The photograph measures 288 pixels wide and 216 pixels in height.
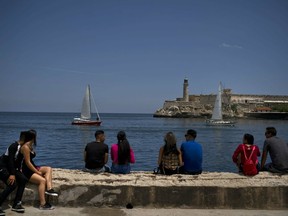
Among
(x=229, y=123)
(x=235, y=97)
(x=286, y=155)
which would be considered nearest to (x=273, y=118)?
(x=235, y=97)

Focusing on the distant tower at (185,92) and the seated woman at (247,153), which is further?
the distant tower at (185,92)

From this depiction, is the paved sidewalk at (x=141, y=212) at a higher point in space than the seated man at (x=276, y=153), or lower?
lower

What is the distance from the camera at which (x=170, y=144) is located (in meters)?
5.91

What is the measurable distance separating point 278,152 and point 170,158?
1.88 metres

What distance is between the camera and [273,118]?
11488 centimetres

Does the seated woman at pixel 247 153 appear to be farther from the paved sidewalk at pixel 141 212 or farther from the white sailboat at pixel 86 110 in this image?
the white sailboat at pixel 86 110

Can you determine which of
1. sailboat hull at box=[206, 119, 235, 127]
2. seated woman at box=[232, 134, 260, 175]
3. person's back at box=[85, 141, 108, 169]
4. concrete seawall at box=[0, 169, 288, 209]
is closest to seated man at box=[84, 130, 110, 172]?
person's back at box=[85, 141, 108, 169]

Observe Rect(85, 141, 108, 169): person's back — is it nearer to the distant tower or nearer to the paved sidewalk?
the paved sidewalk

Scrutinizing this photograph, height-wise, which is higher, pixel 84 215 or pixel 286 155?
pixel 286 155

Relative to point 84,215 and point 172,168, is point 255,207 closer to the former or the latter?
point 172,168

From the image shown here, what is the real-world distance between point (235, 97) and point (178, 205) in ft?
451

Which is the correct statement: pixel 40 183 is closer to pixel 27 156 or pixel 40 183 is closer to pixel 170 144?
pixel 27 156

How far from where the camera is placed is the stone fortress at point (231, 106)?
391ft

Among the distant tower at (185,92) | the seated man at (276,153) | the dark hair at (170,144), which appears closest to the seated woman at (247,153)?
the seated man at (276,153)
